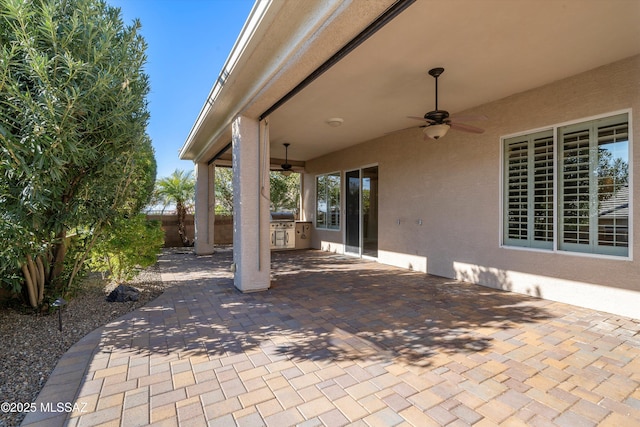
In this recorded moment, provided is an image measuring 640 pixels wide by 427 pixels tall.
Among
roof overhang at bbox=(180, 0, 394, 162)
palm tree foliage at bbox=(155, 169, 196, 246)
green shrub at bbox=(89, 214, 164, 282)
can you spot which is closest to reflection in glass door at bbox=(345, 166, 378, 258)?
roof overhang at bbox=(180, 0, 394, 162)

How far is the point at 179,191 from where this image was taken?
10.3 metres

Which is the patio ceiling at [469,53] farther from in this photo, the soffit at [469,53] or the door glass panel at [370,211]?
the door glass panel at [370,211]

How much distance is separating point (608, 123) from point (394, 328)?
11.8ft

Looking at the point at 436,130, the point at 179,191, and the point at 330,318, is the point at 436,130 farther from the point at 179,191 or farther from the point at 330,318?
the point at 179,191

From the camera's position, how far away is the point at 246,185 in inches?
183

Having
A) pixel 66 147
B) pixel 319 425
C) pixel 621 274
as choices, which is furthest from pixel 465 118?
pixel 66 147

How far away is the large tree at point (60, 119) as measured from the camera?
2523mm

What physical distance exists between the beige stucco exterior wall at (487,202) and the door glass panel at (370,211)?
27 centimetres

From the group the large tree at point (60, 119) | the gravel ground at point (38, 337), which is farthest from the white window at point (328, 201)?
the large tree at point (60, 119)

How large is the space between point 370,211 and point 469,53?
181 inches

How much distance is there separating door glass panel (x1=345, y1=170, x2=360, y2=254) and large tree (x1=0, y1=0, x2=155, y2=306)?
5420mm

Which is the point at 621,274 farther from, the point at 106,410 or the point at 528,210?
the point at 106,410

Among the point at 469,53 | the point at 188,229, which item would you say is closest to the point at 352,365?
the point at 469,53

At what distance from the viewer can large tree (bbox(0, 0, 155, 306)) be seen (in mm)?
2523
